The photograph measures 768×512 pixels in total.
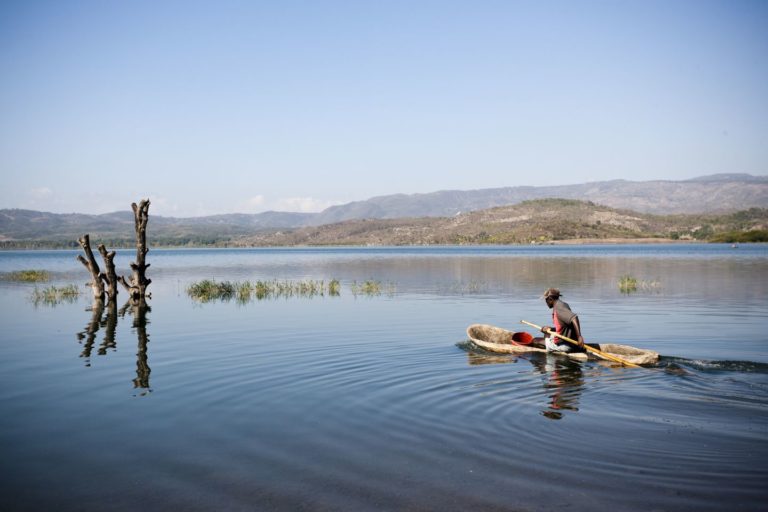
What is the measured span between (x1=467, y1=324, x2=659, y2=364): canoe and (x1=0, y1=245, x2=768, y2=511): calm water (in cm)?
59

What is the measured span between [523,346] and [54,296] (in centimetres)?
3354

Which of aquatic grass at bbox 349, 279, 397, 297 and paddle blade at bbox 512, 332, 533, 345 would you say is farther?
aquatic grass at bbox 349, 279, 397, 297

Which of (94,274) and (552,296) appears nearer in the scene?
(552,296)

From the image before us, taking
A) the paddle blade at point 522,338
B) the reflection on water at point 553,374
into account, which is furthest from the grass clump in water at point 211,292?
the paddle blade at point 522,338

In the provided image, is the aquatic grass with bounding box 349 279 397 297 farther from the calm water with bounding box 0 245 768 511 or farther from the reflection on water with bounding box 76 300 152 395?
the calm water with bounding box 0 245 768 511

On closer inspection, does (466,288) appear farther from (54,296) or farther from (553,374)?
(553,374)

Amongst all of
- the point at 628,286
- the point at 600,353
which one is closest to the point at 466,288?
the point at 628,286

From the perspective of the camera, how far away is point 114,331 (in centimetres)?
2666

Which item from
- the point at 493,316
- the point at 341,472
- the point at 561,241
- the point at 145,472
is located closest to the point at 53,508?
the point at 145,472

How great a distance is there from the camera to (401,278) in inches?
2271

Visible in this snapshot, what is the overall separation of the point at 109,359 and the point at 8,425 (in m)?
7.47

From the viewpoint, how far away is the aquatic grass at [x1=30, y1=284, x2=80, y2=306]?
38.9 metres

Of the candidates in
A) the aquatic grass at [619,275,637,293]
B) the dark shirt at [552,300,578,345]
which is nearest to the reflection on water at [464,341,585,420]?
the dark shirt at [552,300,578,345]

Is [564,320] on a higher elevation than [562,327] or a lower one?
higher
